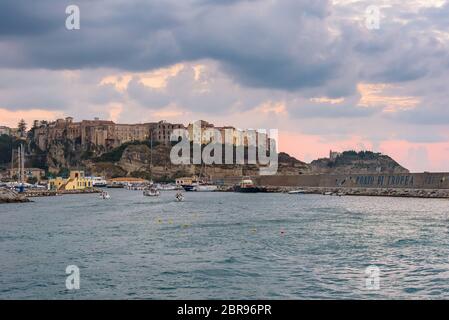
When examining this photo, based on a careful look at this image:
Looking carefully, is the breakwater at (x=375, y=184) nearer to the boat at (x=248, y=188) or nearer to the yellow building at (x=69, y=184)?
the boat at (x=248, y=188)

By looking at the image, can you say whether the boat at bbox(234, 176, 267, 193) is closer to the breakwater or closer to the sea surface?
the breakwater

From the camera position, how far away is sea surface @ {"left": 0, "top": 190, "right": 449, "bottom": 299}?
A: 74.8 feet

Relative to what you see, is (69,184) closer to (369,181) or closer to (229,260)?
(369,181)

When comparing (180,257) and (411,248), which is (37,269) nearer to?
(180,257)

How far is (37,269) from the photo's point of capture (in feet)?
90.9

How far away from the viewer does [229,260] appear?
30156 millimetres

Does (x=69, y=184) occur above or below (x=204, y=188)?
above

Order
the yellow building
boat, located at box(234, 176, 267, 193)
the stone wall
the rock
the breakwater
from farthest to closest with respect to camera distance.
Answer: the yellow building < boat, located at box(234, 176, 267, 193) < the stone wall < the breakwater < the rock

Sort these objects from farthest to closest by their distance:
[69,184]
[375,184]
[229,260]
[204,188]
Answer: [204,188] < [69,184] < [375,184] < [229,260]

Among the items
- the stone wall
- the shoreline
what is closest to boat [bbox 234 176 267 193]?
the stone wall

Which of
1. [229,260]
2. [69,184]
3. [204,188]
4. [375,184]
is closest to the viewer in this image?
[229,260]

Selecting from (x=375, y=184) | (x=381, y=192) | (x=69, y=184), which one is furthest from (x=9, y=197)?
(x=375, y=184)
